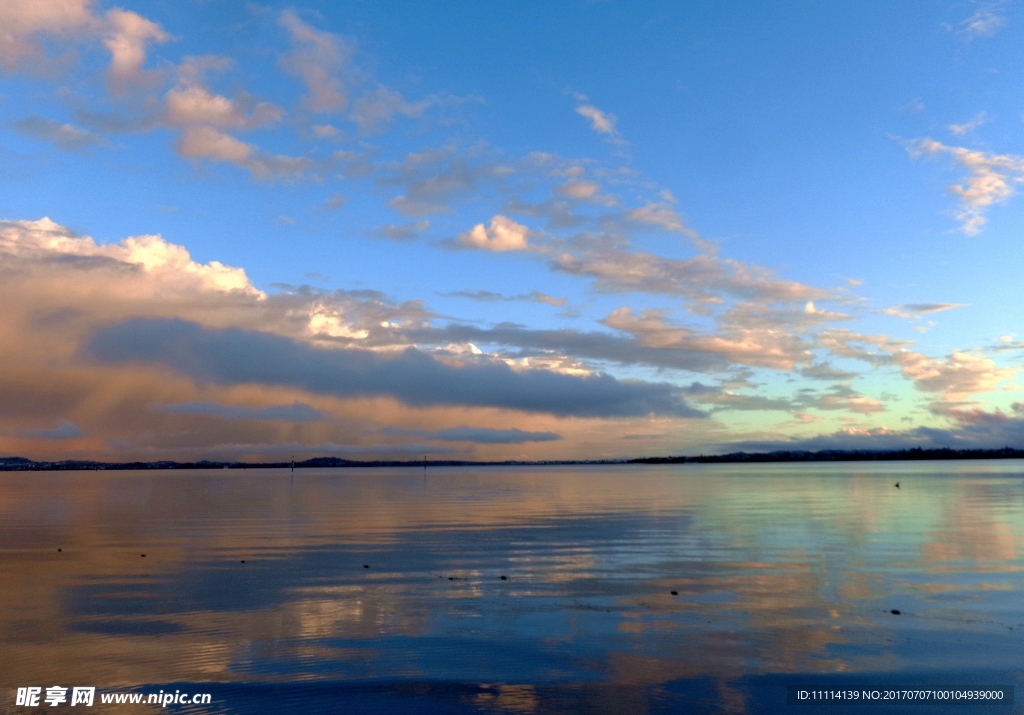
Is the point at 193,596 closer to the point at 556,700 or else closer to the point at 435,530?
the point at 556,700

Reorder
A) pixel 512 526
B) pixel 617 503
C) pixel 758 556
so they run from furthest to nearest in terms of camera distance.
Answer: pixel 617 503 < pixel 512 526 < pixel 758 556

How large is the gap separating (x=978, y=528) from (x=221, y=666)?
113ft

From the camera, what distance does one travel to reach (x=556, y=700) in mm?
11648

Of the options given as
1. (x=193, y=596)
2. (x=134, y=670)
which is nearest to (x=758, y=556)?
(x=193, y=596)

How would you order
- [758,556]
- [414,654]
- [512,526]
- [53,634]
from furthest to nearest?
[512,526], [758,556], [53,634], [414,654]

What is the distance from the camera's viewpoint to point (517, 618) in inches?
670

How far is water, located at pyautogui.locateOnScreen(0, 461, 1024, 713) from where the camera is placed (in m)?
12.3

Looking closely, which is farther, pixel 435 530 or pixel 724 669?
pixel 435 530

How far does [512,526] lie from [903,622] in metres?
24.6

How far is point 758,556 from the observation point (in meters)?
26.6

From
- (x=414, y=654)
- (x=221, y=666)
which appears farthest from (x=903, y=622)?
(x=221, y=666)

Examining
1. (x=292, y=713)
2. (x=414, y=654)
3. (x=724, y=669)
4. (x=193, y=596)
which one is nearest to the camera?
(x=292, y=713)

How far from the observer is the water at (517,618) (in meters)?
12.3

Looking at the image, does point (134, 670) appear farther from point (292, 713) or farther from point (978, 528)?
point (978, 528)
